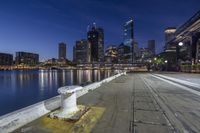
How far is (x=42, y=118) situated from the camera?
18.6 ft

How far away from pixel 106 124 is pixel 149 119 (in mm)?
1405

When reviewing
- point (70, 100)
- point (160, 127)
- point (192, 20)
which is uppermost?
point (192, 20)

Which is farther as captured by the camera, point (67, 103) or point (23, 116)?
point (67, 103)

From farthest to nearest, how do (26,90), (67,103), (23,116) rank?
(26,90), (67,103), (23,116)

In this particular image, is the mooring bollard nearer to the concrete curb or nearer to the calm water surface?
the concrete curb

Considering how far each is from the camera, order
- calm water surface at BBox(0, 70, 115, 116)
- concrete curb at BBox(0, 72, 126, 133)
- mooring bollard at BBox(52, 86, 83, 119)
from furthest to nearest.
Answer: calm water surface at BBox(0, 70, 115, 116) → mooring bollard at BBox(52, 86, 83, 119) → concrete curb at BBox(0, 72, 126, 133)

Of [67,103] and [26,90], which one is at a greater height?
[67,103]

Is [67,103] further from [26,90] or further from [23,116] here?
[26,90]

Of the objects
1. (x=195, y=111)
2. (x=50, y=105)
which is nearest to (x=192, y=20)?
(x=195, y=111)

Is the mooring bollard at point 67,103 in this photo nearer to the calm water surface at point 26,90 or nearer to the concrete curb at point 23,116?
the concrete curb at point 23,116

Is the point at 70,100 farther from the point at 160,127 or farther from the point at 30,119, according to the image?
the point at 160,127

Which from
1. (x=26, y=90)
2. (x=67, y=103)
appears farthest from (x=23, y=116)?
(x=26, y=90)

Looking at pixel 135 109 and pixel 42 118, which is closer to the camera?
pixel 42 118

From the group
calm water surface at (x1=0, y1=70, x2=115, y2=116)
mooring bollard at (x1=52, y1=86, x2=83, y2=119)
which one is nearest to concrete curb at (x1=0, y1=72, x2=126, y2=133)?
mooring bollard at (x1=52, y1=86, x2=83, y2=119)
